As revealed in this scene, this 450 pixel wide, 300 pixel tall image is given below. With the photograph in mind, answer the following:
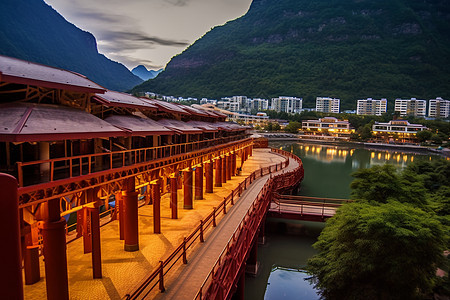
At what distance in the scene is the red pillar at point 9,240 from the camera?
372 centimetres

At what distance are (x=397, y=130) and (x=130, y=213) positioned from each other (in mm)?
145006

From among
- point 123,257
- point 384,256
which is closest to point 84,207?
point 123,257

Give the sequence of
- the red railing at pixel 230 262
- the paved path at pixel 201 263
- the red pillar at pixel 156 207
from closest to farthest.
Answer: the red railing at pixel 230 262 < the paved path at pixel 201 263 < the red pillar at pixel 156 207

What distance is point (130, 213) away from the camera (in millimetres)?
13820

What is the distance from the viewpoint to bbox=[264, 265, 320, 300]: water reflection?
1881 centimetres

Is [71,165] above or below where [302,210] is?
above

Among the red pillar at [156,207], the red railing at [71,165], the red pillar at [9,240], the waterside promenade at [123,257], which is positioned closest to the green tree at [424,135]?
the waterside promenade at [123,257]

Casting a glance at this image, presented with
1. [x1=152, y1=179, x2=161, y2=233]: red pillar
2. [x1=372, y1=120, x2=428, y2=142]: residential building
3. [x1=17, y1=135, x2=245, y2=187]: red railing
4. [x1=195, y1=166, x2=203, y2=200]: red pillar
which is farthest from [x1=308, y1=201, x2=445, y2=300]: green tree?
[x1=372, y1=120, x2=428, y2=142]: residential building

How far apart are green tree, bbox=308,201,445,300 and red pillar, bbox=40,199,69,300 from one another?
453 inches

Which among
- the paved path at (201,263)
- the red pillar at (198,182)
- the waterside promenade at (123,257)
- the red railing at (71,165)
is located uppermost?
the red railing at (71,165)

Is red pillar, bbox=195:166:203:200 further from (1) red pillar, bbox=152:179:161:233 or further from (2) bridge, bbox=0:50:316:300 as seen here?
(1) red pillar, bbox=152:179:161:233

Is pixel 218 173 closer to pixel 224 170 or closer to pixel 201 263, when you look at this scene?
pixel 224 170

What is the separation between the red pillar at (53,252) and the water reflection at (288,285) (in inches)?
511

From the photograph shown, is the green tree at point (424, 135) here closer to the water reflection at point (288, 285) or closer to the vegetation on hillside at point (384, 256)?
the water reflection at point (288, 285)
